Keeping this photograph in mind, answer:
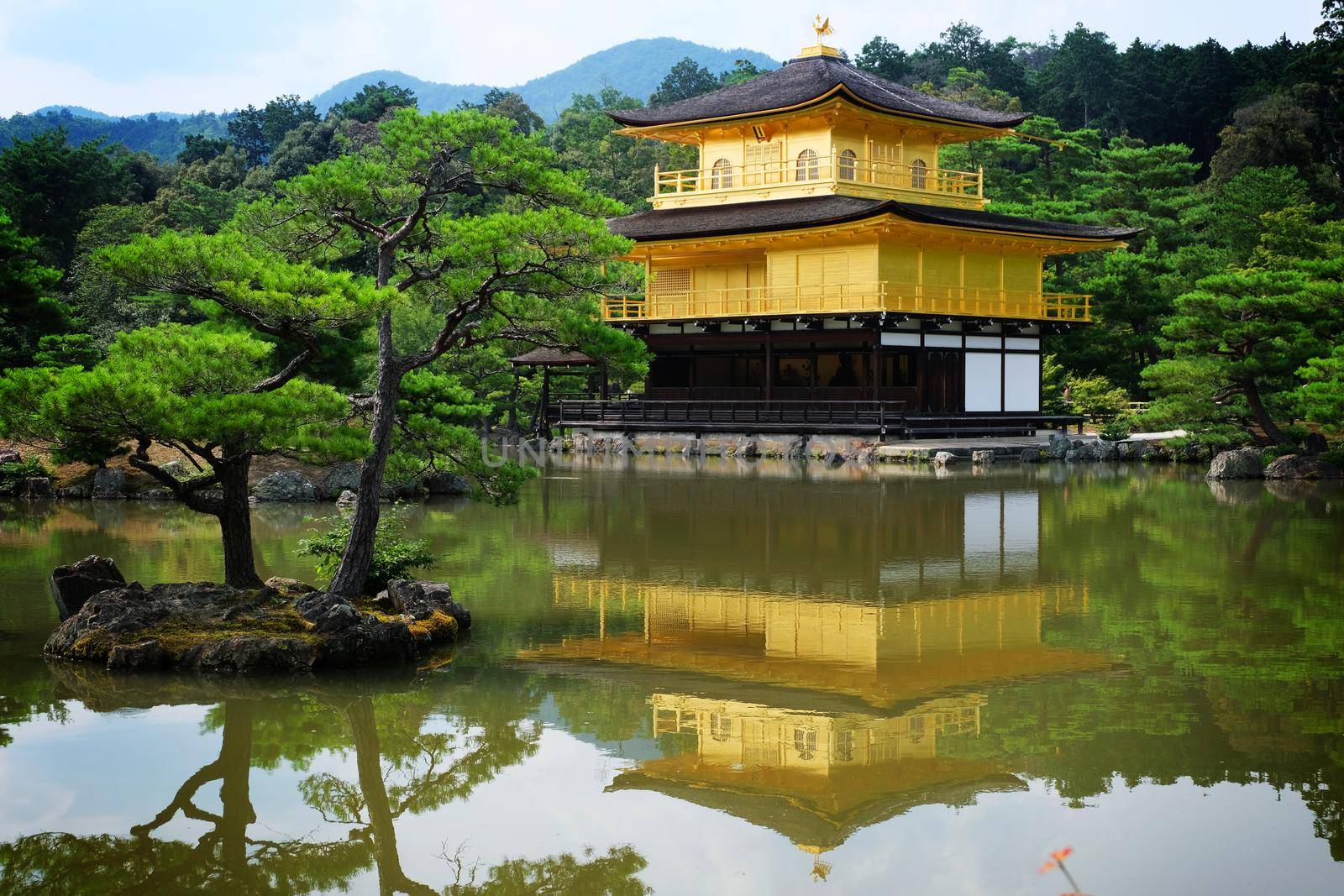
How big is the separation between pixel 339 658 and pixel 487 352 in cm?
2484

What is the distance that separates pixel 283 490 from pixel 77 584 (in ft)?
37.6

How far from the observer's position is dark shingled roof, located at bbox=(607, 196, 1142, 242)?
31.8 m

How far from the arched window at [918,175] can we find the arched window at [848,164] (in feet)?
5.49

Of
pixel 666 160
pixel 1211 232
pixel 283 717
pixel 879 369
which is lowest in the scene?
pixel 283 717

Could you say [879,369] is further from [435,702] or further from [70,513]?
[435,702]

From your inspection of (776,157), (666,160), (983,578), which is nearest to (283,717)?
(983,578)

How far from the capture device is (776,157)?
1436 inches

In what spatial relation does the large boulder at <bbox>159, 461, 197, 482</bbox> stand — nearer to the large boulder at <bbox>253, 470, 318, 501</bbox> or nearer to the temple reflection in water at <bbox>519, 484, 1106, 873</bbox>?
the large boulder at <bbox>253, 470, 318, 501</bbox>

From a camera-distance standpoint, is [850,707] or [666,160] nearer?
[850,707]

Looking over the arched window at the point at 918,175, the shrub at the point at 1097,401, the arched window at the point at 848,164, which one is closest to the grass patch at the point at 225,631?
the arched window at the point at 848,164

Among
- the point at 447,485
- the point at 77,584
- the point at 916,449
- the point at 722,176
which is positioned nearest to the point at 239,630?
the point at 77,584

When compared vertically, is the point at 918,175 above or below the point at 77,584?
above

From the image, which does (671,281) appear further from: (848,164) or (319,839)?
(319,839)

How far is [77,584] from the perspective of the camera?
11266 mm
